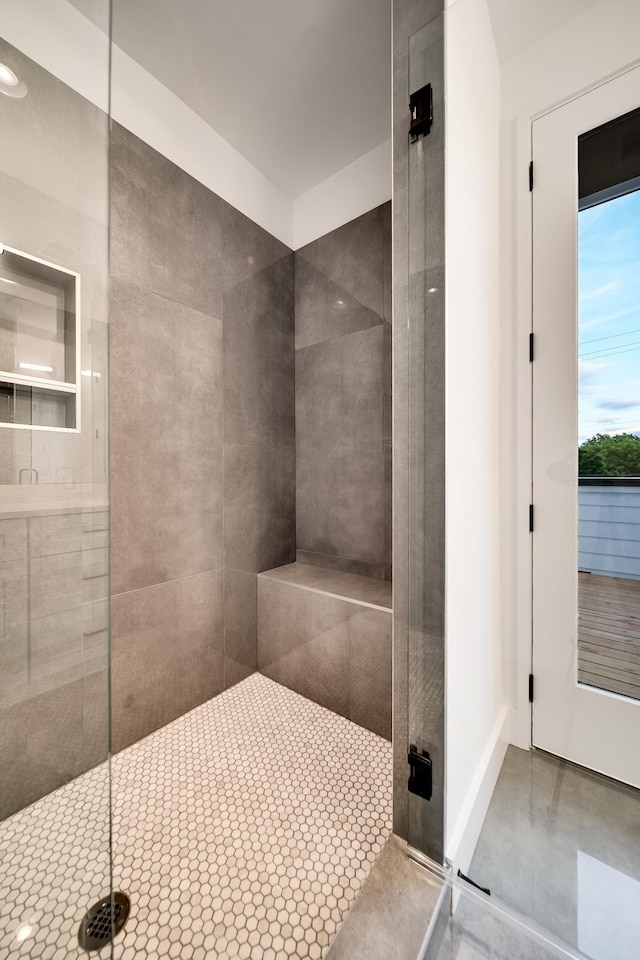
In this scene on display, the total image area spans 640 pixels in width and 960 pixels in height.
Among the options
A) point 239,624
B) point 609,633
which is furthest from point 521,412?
point 239,624

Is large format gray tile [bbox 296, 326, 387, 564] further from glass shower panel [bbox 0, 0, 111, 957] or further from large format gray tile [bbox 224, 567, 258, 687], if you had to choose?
glass shower panel [bbox 0, 0, 111, 957]

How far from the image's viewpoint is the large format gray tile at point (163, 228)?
1492 mm

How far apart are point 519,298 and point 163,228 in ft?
4.72

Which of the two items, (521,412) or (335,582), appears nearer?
(521,412)

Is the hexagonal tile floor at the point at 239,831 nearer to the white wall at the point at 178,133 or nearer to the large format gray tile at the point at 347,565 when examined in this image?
the large format gray tile at the point at 347,565

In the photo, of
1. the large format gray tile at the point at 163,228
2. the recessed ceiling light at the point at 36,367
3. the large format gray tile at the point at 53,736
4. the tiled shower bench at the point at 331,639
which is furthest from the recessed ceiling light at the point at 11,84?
the tiled shower bench at the point at 331,639

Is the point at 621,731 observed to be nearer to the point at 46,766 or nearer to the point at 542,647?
the point at 542,647

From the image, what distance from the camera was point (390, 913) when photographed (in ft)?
2.99

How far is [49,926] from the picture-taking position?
70 cm

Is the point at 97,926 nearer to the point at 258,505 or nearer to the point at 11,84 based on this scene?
the point at 258,505

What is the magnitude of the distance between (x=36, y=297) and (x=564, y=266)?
135 centimetres

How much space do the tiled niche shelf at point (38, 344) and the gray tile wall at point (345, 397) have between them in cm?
133

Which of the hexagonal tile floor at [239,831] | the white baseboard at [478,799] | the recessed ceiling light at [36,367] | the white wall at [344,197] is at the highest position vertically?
the white wall at [344,197]

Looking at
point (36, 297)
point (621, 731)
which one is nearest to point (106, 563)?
point (36, 297)
